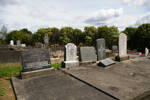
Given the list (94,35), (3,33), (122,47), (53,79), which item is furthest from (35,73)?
(3,33)

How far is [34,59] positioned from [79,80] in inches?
96.3

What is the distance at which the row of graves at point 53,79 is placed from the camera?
9.71 ft

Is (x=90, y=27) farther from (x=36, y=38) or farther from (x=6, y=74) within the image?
(x=6, y=74)

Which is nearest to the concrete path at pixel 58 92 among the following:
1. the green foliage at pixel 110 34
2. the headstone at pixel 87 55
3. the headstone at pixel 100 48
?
the headstone at pixel 87 55

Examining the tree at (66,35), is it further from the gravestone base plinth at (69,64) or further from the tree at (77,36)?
the gravestone base plinth at (69,64)

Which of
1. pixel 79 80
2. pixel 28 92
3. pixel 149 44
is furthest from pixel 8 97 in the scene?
pixel 149 44

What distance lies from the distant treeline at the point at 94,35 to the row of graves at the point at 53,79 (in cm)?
2459

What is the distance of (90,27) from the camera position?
36000mm

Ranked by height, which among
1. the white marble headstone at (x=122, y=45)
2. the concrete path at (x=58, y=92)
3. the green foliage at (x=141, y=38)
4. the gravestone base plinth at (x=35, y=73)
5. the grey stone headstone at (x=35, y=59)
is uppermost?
the green foliage at (x=141, y=38)

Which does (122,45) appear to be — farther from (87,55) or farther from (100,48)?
(87,55)

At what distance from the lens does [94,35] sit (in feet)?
116

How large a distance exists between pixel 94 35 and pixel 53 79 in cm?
3288

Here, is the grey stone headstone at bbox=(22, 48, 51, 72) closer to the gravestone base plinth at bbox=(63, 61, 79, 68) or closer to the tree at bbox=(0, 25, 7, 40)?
the gravestone base plinth at bbox=(63, 61, 79, 68)

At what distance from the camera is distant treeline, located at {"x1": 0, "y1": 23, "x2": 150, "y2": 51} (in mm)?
27625
